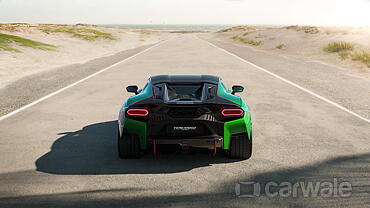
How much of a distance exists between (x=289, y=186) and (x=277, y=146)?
1.86 meters

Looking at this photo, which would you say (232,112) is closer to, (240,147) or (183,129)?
(240,147)

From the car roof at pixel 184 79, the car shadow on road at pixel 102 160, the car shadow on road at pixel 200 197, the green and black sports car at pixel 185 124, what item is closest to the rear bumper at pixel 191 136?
the green and black sports car at pixel 185 124

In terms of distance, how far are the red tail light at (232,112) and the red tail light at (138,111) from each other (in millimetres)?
952

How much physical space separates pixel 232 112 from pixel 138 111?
46.1 inches

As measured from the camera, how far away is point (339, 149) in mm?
6668

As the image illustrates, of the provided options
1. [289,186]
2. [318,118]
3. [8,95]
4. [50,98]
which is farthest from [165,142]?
[8,95]

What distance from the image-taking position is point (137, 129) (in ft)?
18.7

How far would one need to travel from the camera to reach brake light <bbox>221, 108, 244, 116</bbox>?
5.69 m

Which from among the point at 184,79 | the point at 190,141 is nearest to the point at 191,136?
the point at 190,141

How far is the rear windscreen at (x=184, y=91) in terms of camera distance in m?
6.24

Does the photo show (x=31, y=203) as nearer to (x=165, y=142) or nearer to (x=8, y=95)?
(x=165, y=142)

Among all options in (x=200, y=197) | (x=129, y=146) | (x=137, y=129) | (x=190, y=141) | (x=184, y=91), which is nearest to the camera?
(x=200, y=197)

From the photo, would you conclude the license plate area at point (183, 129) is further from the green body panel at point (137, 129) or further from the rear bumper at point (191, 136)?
the green body panel at point (137, 129)

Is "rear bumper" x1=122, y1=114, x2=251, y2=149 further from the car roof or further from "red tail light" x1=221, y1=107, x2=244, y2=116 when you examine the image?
the car roof
